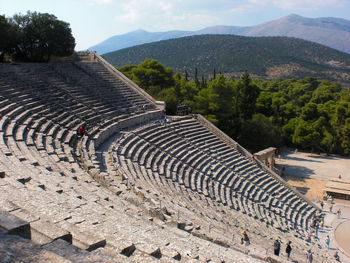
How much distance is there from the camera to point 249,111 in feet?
119

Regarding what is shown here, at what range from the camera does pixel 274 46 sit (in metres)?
146

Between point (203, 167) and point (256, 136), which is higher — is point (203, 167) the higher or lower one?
the higher one

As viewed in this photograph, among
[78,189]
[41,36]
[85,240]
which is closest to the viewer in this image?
[85,240]

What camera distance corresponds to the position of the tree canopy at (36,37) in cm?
2273

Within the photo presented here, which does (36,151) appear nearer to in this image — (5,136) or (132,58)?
(5,136)

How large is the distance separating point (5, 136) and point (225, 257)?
820 centimetres

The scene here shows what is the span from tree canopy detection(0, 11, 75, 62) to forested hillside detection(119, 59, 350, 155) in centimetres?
925

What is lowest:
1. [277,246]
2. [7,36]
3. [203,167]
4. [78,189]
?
[277,246]

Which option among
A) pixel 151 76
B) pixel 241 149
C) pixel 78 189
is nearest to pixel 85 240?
pixel 78 189

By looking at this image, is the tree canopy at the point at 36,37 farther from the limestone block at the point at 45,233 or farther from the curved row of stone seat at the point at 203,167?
the limestone block at the point at 45,233

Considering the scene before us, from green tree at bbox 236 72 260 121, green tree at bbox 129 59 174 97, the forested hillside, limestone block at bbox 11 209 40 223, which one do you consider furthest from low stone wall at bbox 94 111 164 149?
green tree at bbox 236 72 260 121

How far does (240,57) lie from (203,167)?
10952 cm

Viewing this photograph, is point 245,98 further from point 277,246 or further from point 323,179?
point 277,246

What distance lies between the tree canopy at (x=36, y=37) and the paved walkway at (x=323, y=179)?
67.7ft
